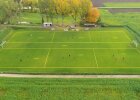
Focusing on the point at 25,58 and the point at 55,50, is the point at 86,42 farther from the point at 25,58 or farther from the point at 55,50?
the point at 25,58

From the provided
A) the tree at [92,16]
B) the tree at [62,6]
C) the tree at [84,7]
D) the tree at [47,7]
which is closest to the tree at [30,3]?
the tree at [47,7]

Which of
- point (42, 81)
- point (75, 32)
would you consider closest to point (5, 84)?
point (42, 81)

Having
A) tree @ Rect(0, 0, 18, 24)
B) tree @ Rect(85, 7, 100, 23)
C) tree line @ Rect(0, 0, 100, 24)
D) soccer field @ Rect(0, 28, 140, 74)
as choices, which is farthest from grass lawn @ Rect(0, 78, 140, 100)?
tree @ Rect(85, 7, 100, 23)

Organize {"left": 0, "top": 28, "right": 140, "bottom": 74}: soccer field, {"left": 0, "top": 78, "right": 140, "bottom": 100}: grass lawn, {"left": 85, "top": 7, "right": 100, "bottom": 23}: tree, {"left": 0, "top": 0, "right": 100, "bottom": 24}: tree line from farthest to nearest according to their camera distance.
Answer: {"left": 85, "top": 7, "right": 100, "bottom": 23}: tree → {"left": 0, "top": 0, "right": 100, "bottom": 24}: tree line → {"left": 0, "top": 28, "right": 140, "bottom": 74}: soccer field → {"left": 0, "top": 78, "right": 140, "bottom": 100}: grass lawn

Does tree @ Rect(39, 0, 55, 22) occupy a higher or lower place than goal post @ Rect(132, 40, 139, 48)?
higher

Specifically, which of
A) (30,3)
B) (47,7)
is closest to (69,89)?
(47,7)

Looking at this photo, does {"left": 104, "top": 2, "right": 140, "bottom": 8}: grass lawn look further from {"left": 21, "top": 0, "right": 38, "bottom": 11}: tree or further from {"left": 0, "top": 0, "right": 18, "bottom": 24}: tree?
{"left": 0, "top": 0, "right": 18, "bottom": 24}: tree

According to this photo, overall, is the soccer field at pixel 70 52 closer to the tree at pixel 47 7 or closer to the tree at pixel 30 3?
the tree at pixel 47 7
